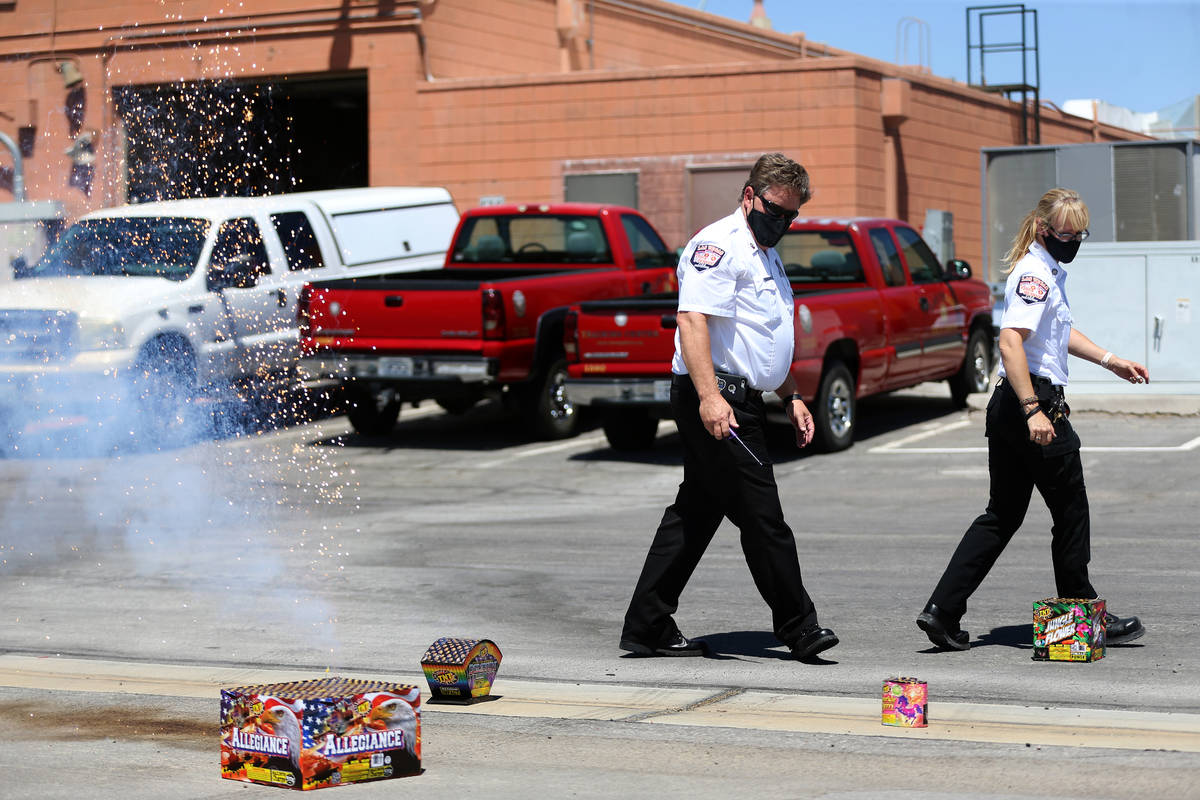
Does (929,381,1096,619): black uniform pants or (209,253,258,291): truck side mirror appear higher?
(209,253,258,291): truck side mirror

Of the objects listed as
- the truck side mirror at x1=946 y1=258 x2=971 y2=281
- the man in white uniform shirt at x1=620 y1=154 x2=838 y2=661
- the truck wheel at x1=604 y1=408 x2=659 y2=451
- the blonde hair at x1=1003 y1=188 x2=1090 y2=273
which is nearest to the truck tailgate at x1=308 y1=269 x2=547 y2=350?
the truck wheel at x1=604 y1=408 x2=659 y2=451

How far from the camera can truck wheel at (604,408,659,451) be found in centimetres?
1555

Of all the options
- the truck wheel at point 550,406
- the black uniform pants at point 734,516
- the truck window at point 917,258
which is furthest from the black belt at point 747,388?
the truck window at point 917,258

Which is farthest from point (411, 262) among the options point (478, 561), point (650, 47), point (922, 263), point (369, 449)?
point (650, 47)

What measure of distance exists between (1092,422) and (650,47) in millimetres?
16149

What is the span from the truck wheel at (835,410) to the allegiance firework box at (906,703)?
8741mm

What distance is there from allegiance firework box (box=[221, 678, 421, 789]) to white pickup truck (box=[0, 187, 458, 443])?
4.47 metres

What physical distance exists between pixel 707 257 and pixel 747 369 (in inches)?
18.8

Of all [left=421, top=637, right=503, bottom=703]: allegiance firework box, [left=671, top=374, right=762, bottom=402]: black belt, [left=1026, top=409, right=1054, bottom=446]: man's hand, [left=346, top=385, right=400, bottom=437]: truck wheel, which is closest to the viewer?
[left=421, top=637, right=503, bottom=703]: allegiance firework box

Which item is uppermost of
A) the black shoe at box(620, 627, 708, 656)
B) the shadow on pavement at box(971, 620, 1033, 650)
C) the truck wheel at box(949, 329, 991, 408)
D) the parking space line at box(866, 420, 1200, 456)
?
the truck wheel at box(949, 329, 991, 408)

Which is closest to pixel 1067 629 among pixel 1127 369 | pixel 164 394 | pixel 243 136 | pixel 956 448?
pixel 1127 369

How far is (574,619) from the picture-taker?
829 cm

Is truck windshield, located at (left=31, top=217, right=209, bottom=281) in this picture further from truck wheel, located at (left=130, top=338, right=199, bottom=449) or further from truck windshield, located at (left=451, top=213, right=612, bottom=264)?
truck windshield, located at (left=451, top=213, right=612, bottom=264)

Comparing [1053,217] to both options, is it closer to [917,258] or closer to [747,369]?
[747,369]
